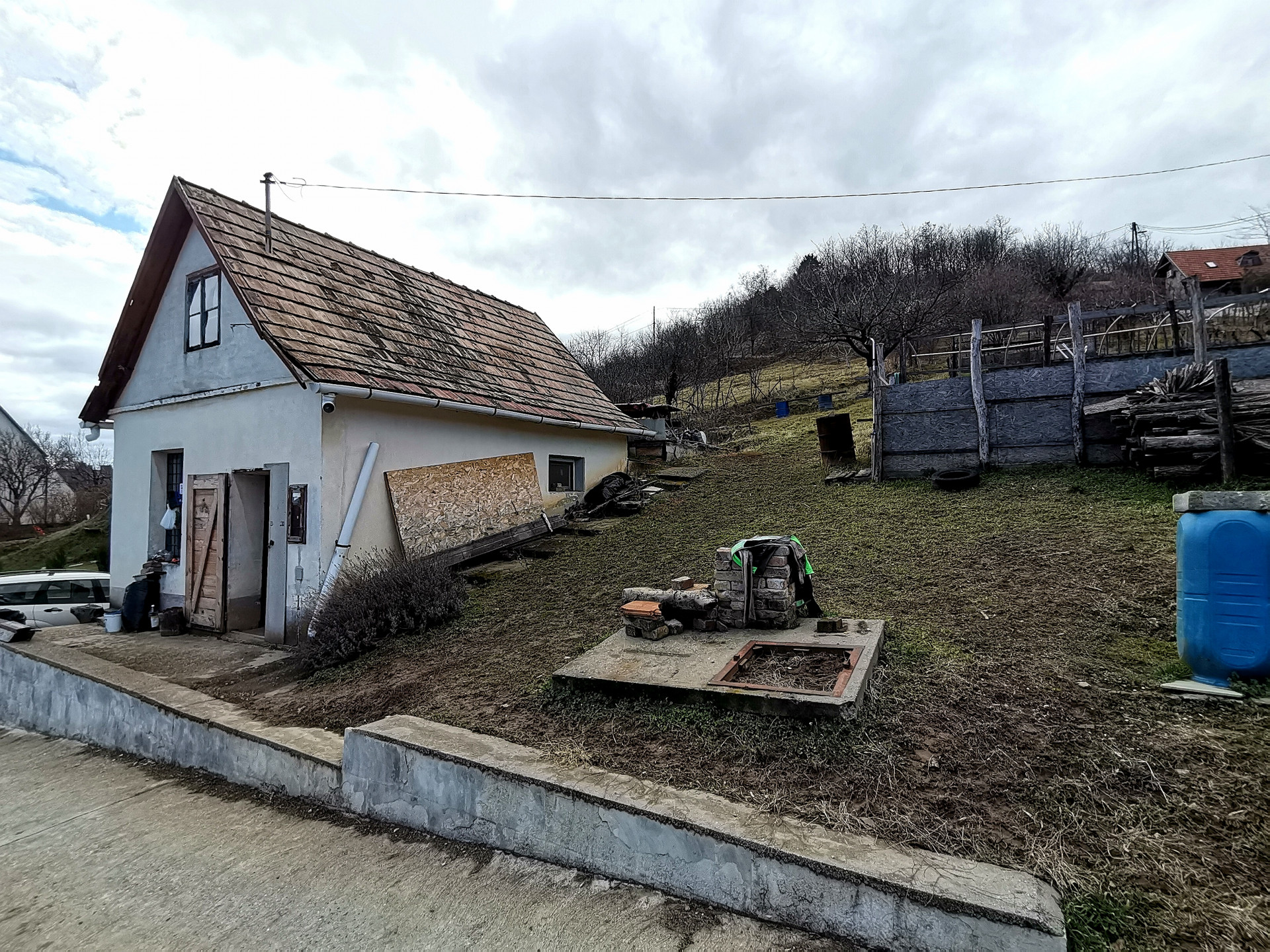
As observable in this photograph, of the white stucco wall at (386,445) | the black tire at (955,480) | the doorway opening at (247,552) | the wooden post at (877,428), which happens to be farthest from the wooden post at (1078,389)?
the doorway opening at (247,552)

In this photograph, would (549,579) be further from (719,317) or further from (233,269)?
(719,317)

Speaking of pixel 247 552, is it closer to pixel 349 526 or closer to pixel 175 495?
pixel 175 495

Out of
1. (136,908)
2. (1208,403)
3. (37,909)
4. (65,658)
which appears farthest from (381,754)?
(1208,403)

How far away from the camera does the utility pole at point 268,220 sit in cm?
941

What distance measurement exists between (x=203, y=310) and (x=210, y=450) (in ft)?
7.17

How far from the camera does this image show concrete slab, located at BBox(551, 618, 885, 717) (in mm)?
3713

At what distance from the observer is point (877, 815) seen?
2930 millimetres

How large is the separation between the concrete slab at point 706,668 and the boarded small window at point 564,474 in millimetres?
7448

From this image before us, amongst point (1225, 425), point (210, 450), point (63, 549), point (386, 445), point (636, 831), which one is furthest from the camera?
point (63, 549)

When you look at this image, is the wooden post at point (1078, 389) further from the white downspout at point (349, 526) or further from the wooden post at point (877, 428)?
the white downspout at point (349, 526)

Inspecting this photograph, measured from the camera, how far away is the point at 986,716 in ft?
12.1

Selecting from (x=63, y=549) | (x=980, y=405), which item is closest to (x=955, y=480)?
(x=980, y=405)

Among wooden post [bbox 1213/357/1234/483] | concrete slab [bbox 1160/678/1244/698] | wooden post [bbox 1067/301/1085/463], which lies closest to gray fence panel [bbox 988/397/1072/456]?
wooden post [bbox 1067/301/1085/463]

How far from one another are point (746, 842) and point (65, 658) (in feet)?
29.1
